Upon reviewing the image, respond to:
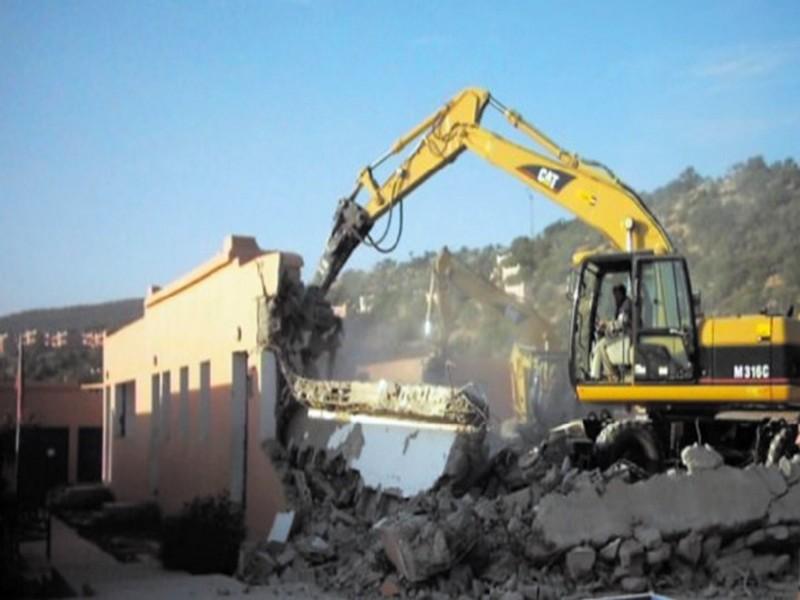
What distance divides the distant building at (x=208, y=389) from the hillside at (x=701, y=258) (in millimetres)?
5300

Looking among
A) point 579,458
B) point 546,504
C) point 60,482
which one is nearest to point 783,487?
point 546,504

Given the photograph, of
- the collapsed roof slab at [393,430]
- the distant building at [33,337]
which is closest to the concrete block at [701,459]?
the collapsed roof slab at [393,430]

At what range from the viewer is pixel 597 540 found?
37.9 ft

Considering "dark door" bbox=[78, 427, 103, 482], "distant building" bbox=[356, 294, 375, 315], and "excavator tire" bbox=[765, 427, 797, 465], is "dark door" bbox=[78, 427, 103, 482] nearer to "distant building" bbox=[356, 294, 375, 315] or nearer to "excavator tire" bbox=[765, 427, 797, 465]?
"distant building" bbox=[356, 294, 375, 315]

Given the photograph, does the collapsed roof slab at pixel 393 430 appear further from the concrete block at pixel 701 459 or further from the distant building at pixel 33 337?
the distant building at pixel 33 337

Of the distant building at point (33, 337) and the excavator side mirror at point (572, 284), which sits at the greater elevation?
the distant building at point (33, 337)

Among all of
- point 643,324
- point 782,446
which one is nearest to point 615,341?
point 643,324

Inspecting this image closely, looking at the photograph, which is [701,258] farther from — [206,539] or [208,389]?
[206,539]

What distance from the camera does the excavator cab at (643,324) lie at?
14055mm

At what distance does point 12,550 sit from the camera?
1312cm

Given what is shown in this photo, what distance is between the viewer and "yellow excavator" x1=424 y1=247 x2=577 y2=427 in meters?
25.5

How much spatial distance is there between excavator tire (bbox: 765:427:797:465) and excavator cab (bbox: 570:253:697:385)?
1.23 metres

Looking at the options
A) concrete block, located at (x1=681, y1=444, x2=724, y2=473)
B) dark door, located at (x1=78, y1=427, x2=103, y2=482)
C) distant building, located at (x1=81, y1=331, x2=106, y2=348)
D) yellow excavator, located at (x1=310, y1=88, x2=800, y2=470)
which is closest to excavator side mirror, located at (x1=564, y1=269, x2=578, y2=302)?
yellow excavator, located at (x1=310, y1=88, x2=800, y2=470)

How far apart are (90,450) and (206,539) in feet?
64.2
